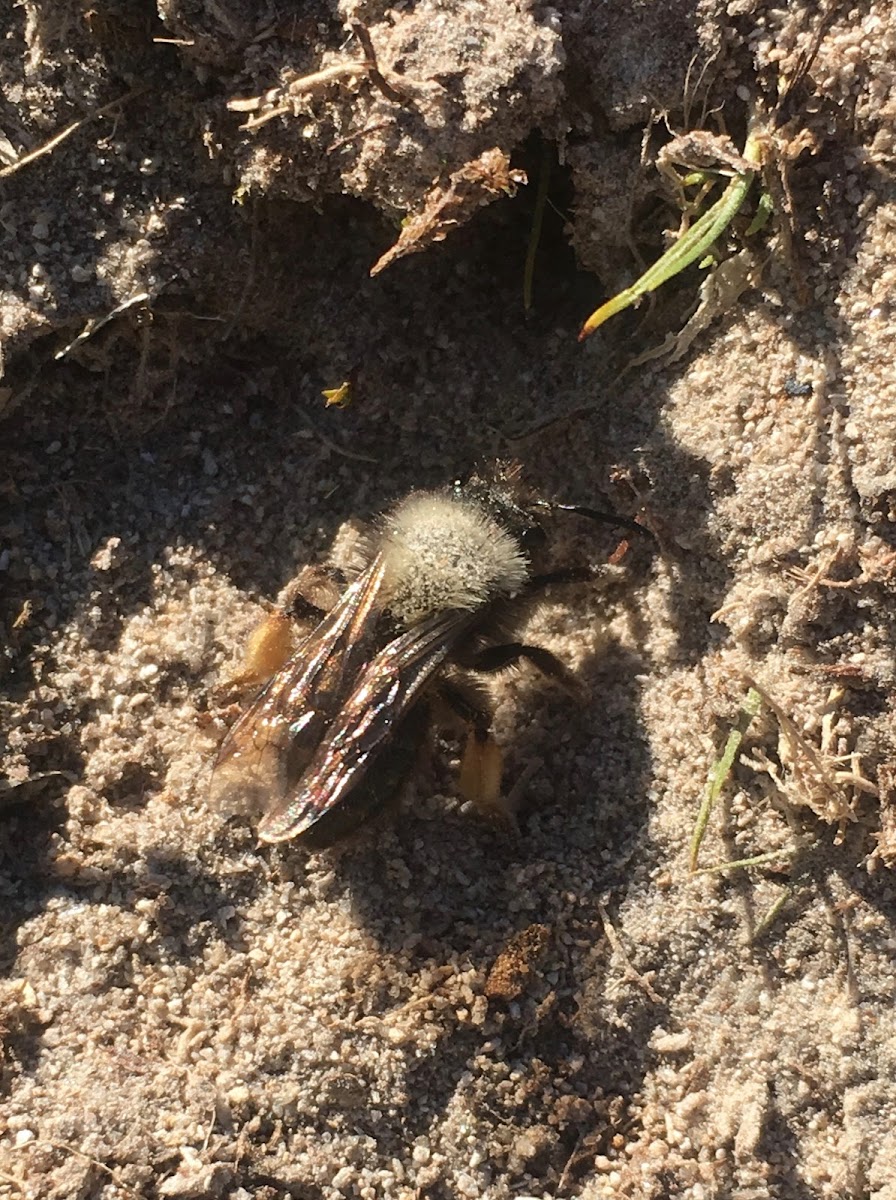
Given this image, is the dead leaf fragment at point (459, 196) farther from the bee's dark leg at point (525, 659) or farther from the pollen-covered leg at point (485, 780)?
the pollen-covered leg at point (485, 780)

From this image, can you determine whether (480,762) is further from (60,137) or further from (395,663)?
(60,137)

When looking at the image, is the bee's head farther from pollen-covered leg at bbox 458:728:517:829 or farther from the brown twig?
the brown twig

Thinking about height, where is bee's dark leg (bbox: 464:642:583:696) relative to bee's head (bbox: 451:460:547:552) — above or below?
below

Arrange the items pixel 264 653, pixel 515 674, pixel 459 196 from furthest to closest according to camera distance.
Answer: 1. pixel 515 674
2. pixel 264 653
3. pixel 459 196

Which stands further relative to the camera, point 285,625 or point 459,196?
point 285,625

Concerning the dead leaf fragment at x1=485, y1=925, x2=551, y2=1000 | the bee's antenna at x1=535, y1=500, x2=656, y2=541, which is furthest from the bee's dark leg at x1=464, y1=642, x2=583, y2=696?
the dead leaf fragment at x1=485, y1=925, x2=551, y2=1000

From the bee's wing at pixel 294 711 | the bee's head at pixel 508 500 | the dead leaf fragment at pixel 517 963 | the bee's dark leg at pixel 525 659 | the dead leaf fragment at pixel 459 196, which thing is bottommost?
the dead leaf fragment at pixel 517 963

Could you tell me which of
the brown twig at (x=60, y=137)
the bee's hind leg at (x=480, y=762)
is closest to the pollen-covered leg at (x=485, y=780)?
the bee's hind leg at (x=480, y=762)

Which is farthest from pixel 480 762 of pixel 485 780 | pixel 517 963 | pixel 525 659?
pixel 517 963
